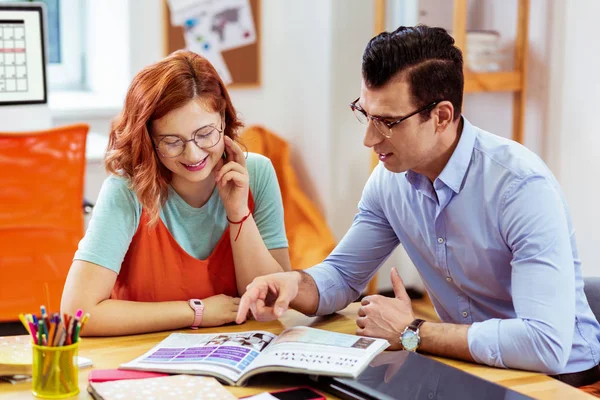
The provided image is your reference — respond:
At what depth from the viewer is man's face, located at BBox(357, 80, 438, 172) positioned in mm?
1758

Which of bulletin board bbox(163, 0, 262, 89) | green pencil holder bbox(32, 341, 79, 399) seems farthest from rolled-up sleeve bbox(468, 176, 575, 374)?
bulletin board bbox(163, 0, 262, 89)

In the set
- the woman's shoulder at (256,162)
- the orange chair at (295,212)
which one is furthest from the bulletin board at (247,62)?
the woman's shoulder at (256,162)

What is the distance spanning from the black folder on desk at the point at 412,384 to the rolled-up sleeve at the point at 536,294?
15 centimetres

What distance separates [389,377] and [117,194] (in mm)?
782

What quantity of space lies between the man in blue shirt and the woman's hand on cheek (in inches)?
8.3

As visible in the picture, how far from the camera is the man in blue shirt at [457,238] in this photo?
1.61 metres

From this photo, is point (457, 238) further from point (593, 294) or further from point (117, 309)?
point (117, 309)

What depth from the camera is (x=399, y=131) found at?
1.78 metres

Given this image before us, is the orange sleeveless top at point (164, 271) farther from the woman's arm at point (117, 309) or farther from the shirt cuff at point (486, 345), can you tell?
the shirt cuff at point (486, 345)

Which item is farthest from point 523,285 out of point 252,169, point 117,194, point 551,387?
point 117,194

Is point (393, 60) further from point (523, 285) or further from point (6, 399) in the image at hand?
point (6, 399)

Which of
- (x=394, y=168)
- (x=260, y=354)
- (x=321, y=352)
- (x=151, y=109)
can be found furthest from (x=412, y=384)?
(x=151, y=109)

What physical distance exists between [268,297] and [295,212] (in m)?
2.14

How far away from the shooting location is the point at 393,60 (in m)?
1.75
